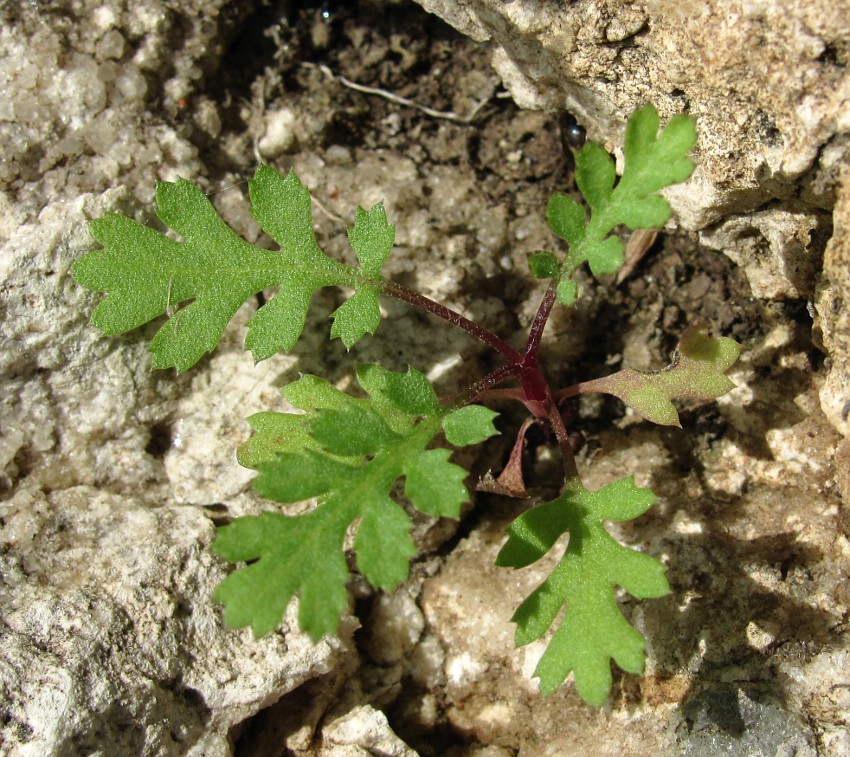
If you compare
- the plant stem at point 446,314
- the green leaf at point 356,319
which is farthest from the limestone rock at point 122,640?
the plant stem at point 446,314

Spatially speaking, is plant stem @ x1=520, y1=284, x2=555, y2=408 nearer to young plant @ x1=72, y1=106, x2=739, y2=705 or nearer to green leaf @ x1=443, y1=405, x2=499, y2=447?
young plant @ x1=72, y1=106, x2=739, y2=705

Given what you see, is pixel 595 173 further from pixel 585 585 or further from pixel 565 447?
pixel 585 585

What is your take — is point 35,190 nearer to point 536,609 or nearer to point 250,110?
point 250,110

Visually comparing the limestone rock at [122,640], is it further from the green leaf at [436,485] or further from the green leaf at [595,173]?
the green leaf at [595,173]

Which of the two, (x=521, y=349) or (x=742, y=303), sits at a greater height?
(x=742, y=303)

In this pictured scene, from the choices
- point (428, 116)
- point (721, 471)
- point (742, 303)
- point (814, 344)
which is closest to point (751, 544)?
point (721, 471)

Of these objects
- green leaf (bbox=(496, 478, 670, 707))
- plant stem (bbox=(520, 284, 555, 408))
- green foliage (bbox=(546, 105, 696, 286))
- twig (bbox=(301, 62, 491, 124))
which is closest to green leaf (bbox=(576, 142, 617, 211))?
green foliage (bbox=(546, 105, 696, 286))

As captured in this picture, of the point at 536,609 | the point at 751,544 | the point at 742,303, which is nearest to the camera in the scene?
the point at 536,609
